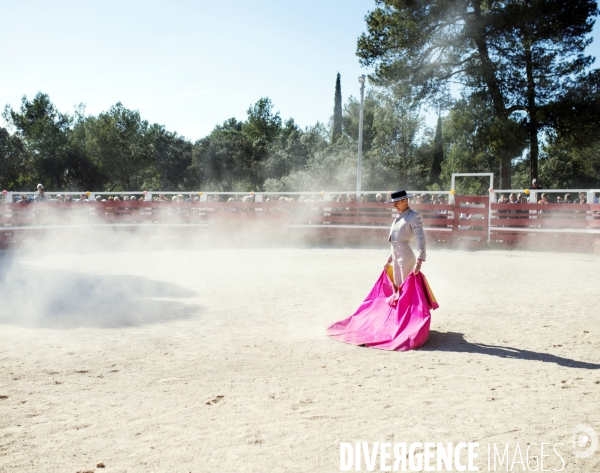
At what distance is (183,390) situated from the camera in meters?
4.65

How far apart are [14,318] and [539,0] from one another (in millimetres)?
22250

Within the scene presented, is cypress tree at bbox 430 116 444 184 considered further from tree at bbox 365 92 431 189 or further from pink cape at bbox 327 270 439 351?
pink cape at bbox 327 270 439 351

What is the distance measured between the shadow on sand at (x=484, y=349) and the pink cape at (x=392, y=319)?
22 centimetres

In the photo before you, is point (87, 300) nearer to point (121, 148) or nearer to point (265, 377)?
point (265, 377)

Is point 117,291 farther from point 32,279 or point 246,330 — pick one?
point 246,330

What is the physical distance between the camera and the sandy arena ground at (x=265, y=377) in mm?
3580

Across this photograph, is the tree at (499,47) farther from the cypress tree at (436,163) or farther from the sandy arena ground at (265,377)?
the cypress tree at (436,163)

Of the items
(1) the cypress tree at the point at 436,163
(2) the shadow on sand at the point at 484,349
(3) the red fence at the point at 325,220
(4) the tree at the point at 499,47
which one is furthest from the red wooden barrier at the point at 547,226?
(1) the cypress tree at the point at 436,163

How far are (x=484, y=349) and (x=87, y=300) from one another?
599 cm

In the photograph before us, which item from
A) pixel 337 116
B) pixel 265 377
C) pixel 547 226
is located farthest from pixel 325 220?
pixel 337 116

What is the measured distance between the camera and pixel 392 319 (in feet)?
21.1

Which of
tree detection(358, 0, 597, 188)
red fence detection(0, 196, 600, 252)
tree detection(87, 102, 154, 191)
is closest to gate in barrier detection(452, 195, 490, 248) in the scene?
red fence detection(0, 196, 600, 252)

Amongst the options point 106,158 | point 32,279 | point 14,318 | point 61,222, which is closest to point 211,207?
point 61,222

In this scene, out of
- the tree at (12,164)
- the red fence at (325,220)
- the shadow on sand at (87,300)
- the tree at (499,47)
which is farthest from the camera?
the tree at (12,164)
